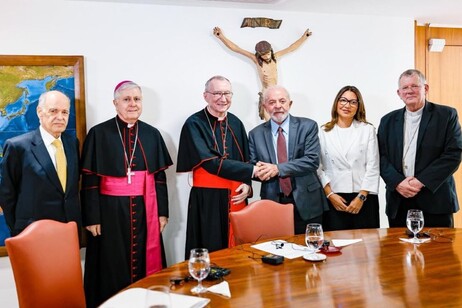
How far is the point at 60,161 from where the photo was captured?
9.29ft

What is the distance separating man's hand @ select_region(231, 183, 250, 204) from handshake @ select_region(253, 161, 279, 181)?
0.25 metres

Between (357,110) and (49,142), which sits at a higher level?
(357,110)

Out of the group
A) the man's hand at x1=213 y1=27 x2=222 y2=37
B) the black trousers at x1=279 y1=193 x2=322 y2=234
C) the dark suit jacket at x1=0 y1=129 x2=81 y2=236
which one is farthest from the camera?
the man's hand at x1=213 y1=27 x2=222 y2=37

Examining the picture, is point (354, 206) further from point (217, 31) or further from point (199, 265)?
point (199, 265)

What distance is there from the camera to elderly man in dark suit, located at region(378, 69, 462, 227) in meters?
3.09

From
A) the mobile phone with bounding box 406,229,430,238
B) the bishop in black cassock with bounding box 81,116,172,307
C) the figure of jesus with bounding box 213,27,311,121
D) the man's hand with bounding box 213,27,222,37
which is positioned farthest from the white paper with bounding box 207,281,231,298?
the man's hand with bounding box 213,27,222,37

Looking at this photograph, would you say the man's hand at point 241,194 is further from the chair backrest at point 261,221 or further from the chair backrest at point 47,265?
the chair backrest at point 47,265

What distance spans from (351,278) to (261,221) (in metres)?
0.89

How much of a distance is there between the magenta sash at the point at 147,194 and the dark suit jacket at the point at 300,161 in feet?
2.48

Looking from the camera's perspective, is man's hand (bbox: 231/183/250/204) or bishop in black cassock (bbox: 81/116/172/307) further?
man's hand (bbox: 231/183/250/204)

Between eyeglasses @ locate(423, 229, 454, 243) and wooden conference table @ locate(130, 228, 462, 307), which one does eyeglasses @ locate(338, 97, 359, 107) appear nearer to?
eyeglasses @ locate(423, 229, 454, 243)

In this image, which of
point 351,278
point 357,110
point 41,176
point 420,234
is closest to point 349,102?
point 357,110

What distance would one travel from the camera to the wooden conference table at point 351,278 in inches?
58.9

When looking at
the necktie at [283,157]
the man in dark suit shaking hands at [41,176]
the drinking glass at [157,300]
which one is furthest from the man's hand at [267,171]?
the drinking glass at [157,300]
